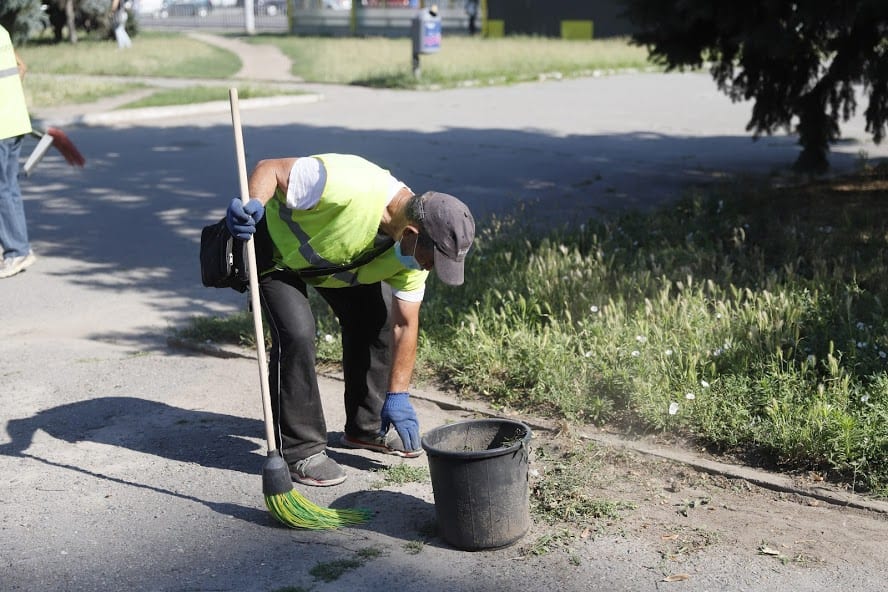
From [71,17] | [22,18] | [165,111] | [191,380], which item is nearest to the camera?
[191,380]

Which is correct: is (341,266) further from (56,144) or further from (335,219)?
(56,144)

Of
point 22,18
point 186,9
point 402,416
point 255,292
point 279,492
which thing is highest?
point 186,9

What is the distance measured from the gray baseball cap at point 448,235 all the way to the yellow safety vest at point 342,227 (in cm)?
Result: 37

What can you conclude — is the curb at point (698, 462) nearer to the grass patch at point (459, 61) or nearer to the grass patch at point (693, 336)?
the grass patch at point (693, 336)

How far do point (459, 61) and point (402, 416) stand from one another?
842 inches

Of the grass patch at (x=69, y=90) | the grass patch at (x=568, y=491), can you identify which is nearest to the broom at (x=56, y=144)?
the grass patch at (x=568, y=491)

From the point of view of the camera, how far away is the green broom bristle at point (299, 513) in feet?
13.8

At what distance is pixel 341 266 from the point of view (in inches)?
179

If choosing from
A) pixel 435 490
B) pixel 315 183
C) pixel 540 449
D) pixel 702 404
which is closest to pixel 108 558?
pixel 435 490

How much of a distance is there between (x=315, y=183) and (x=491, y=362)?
1877 millimetres

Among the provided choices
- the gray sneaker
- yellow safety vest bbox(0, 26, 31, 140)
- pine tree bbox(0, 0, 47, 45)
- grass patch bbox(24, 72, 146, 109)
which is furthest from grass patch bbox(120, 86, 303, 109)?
yellow safety vest bbox(0, 26, 31, 140)

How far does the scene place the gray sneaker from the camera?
8217 mm

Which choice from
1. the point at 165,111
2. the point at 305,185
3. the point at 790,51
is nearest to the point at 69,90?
the point at 165,111

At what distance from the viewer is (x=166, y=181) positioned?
11719mm
